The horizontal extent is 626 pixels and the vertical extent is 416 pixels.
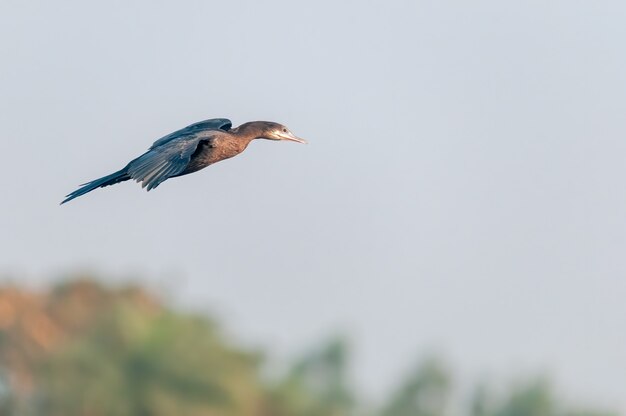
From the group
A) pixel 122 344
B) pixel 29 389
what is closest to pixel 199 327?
pixel 122 344

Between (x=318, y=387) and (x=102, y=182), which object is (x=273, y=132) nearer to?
(x=102, y=182)

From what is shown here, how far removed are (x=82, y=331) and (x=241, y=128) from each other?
67.9ft

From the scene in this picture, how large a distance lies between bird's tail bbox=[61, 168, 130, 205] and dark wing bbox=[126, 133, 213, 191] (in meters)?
0.54

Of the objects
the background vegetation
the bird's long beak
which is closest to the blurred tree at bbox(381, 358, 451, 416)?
the background vegetation

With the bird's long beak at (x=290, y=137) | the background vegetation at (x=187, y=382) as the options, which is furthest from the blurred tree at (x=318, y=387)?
the bird's long beak at (x=290, y=137)

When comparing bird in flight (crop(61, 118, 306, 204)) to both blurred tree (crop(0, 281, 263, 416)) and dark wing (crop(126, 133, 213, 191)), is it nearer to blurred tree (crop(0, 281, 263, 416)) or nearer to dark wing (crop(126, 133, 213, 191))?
dark wing (crop(126, 133, 213, 191))

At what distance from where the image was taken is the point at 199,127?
83.6 feet

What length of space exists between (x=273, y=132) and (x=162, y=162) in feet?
10.5

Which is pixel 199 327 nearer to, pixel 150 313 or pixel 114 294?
pixel 150 313

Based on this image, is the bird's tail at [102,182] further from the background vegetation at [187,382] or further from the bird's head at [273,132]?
the background vegetation at [187,382]

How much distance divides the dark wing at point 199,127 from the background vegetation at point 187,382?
15.3 m

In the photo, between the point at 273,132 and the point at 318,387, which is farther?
the point at 318,387

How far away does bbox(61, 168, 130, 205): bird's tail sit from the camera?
81.3 feet

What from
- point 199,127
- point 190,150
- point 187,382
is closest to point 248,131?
point 199,127
